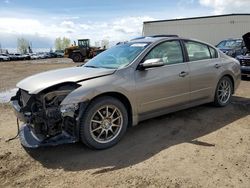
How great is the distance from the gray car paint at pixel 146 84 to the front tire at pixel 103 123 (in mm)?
158

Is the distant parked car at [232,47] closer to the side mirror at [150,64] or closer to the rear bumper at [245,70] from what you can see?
the rear bumper at [245,70]

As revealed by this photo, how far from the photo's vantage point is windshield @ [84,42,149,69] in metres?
4.91

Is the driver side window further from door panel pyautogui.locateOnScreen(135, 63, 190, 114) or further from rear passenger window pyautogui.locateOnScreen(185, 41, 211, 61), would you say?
rear passenger window pyautogui.locateOnScreen(185, 41, 211, 61)

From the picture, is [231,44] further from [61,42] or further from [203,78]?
[61,42]

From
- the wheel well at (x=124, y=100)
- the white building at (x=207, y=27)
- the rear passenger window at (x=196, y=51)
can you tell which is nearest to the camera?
the wheel well at (x=124, y=100)

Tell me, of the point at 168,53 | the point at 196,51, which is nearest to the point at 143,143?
the point at 168,53

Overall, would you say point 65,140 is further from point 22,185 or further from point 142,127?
point 142,127

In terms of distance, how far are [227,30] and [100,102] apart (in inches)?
1347

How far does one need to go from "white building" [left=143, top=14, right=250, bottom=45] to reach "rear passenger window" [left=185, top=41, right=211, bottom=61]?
31.1 meters

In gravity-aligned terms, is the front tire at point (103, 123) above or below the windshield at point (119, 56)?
below

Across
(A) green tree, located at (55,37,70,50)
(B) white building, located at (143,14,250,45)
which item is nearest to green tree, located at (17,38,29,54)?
(A) green tree, located at (55,37,70,50)

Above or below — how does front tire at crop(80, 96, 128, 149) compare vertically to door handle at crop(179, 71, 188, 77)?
below

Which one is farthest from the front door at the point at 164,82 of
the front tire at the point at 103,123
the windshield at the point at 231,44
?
the windshield at the point at 231,44

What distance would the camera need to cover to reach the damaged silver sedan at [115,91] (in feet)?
13.4
